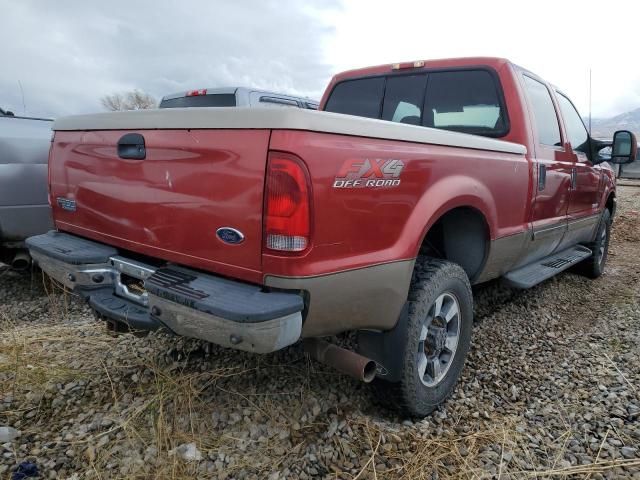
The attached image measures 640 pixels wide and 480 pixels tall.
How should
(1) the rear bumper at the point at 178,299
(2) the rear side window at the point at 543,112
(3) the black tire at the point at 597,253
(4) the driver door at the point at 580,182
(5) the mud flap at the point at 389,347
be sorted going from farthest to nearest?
(3) the black tire at the point at 597,253 < (4) the driver door at the point at 580,182 < (2) the rear side window at the point at 543,112 < (5) the mud flap at the point at 389,347 < (1) the rear bumper at the point at 178,299


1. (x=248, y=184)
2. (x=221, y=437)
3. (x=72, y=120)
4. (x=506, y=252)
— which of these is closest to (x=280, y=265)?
(x=248, y=184)

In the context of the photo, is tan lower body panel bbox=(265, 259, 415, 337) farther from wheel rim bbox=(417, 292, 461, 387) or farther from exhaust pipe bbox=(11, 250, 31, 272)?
exhaust pipe bbox=(11, 250, 31, 272)

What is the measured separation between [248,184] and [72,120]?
4.55ft

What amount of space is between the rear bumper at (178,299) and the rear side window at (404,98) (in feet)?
7.34

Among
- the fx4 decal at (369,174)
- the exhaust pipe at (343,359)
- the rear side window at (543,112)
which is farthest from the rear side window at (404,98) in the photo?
the exhaust pipe at (343,359)

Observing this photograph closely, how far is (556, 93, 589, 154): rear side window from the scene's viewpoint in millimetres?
4039

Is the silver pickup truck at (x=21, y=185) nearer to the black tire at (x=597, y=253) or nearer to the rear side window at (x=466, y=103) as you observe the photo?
the rear side window at (x=466, y=103)

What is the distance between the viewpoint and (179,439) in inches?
85.1

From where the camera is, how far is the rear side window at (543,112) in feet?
11.2

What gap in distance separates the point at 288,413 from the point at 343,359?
0.57 metres

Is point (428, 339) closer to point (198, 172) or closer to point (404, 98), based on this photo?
point (198, 172)

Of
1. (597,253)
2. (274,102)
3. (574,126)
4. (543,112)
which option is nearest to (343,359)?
(543,112)

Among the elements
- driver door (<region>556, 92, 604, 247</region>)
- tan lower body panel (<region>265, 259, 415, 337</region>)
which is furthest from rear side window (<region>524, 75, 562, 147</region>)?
tan lower body panel (<region>265, 259, 415, 337</region>)

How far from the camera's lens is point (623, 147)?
452 cm
